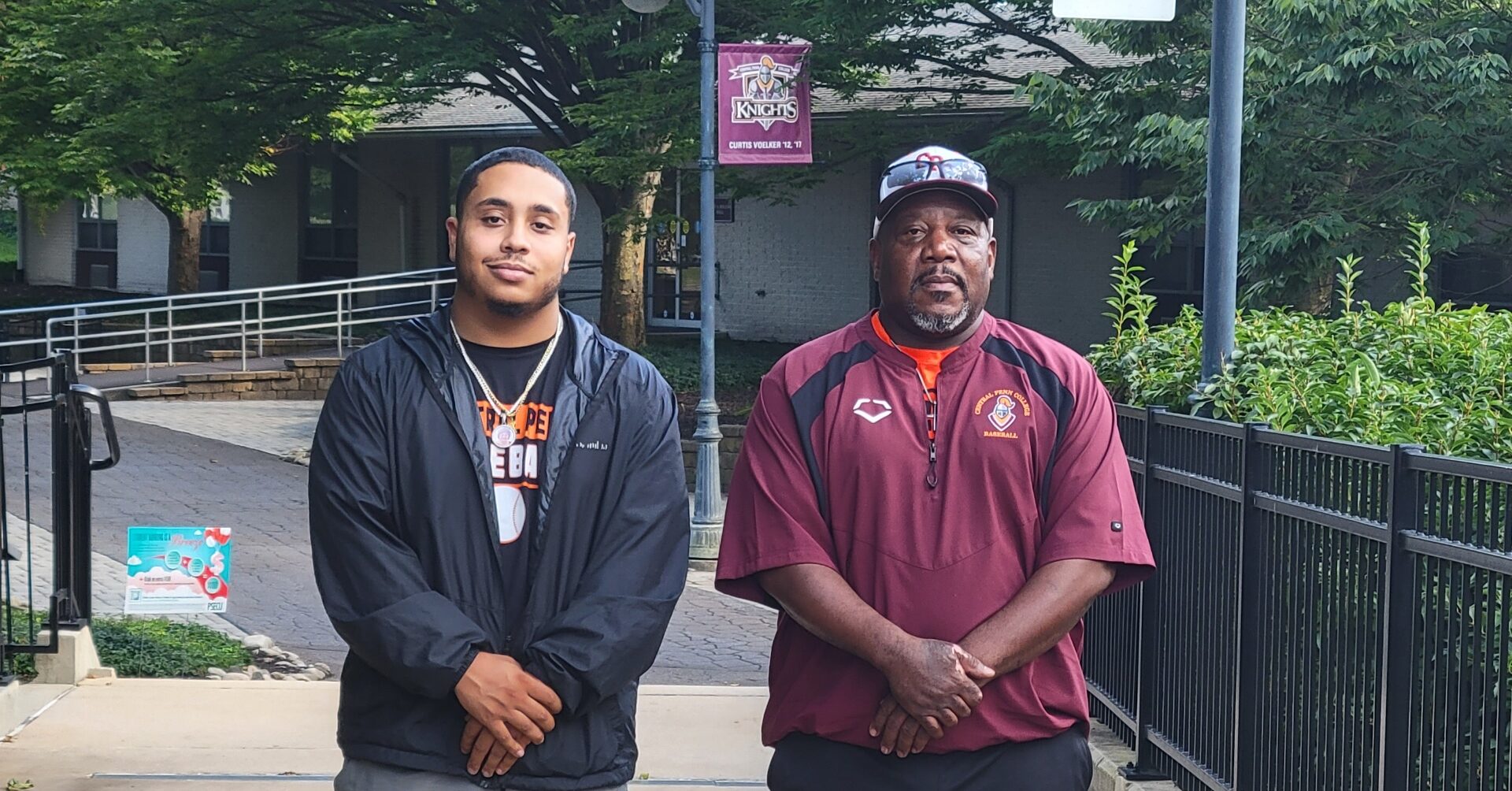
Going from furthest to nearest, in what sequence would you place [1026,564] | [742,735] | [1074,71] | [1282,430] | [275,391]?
[275,391] < [1074,71] < [742,735] < [1282,430] < [1026,564]

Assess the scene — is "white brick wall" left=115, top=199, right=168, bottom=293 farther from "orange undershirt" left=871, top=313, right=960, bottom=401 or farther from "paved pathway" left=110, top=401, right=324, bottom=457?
"orange undershirt" left=871, top=313, right=960, bottom=401

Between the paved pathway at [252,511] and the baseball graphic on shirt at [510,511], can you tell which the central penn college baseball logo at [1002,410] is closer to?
A: the baseball graphic on shirt at [510,511]

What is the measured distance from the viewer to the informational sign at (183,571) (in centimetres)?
759

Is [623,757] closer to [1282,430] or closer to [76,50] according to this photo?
[1282,430]

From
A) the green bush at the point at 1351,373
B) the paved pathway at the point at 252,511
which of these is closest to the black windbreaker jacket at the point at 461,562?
the green bush at the point at 1351,373

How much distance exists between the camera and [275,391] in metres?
21.6

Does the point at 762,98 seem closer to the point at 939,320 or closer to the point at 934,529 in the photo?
the point at 939,320

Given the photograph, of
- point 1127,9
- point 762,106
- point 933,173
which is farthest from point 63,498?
point 762,106

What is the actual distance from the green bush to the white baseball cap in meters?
1.65

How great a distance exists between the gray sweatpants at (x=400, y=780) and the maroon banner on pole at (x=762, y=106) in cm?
1018

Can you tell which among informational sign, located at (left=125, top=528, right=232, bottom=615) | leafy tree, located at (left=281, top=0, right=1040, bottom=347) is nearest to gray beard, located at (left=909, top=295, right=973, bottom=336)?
informational sign, located at (left=125, top=528, right=232, bottom=615)

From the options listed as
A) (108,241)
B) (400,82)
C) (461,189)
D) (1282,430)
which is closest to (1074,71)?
(400,82)

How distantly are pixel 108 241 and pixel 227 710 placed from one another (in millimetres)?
31448

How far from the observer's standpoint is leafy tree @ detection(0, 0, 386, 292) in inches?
762
